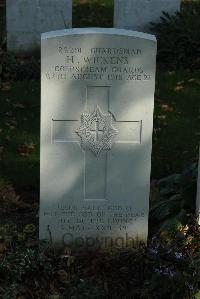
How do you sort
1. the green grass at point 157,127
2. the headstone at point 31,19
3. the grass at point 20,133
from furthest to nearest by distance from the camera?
the headstone at point 31,19 → the green grass at point 157,127 → the grass at point 20,133

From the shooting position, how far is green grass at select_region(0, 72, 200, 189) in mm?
7297

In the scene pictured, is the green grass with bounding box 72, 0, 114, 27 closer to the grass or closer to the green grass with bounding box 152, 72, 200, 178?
the green grass with bounding box 152, 72, 200, 178

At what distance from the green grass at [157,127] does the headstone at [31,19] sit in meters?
1.65

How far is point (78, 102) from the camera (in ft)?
16.7

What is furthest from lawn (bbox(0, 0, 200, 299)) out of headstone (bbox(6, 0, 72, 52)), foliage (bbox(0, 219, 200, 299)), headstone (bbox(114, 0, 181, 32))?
headstone (bbox(114, 0, 181, 32))

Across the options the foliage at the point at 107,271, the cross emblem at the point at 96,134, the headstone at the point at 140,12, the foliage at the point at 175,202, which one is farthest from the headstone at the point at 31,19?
the foliage at the point at 107,271

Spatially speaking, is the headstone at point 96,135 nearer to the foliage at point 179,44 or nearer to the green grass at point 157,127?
the green grass at point 157,127

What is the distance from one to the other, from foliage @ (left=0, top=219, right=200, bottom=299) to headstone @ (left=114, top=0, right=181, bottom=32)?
6.65 m

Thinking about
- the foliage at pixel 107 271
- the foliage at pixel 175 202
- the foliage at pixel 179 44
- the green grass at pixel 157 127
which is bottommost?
the foliage at pixel 107 271

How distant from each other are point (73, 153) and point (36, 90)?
4562 mm

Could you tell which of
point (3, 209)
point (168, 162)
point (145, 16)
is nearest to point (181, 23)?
point (145, 16)

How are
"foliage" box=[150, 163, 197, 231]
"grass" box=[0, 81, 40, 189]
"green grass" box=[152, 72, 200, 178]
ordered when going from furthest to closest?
"green grass" box=[152, 72, 200, 178], "grass" box=[0, 81, 40, 189], "foliage" box=[150, 163, 197, 231]

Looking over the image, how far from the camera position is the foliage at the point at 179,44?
10914 mm

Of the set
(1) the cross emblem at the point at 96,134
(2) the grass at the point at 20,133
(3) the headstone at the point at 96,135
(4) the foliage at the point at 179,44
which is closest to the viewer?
(3) the headstone at the point at 96,135
